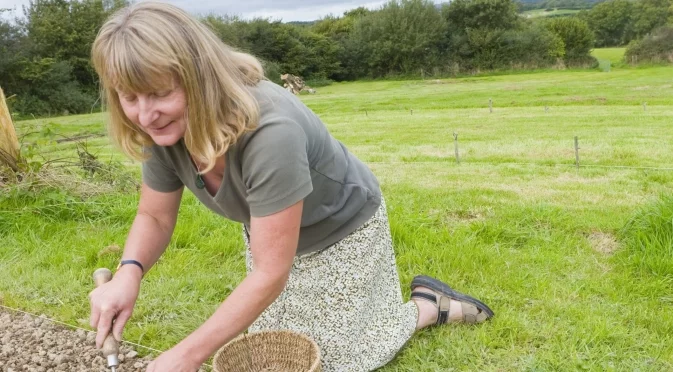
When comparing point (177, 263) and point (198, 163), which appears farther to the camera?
point (177, 263)

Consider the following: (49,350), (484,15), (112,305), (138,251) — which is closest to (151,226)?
(138,251)

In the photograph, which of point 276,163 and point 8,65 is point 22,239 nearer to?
point 276,163

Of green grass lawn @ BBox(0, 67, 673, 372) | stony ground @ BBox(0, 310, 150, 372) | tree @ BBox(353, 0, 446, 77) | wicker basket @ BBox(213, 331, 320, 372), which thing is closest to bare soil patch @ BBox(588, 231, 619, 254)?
green grass lawn @ BBox(0, 67, 673, 372)

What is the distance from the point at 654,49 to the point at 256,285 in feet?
114

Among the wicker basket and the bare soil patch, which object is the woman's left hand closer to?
the wicker basket

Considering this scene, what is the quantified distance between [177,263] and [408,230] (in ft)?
4.33

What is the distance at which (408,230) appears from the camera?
3.65 meters

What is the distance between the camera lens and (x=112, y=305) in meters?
1.91

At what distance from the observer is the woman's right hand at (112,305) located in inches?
74.2

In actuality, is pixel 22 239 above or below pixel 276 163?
below

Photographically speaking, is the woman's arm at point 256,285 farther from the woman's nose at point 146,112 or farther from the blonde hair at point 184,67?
the woman's nose at point 146,112

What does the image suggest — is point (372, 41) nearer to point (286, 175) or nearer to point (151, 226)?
point (151, 226)

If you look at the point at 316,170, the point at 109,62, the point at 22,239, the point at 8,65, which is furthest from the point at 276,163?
the point at 8,65

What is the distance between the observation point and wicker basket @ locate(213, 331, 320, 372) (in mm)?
2213
